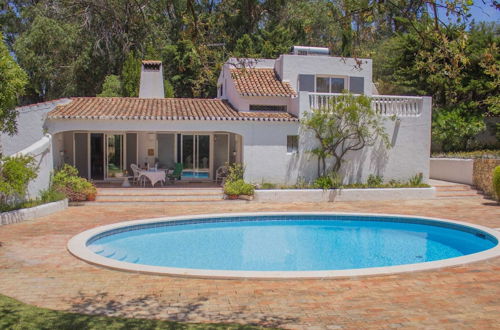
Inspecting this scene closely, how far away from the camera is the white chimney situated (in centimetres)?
2692

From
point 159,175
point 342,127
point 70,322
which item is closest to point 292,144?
point 342,127

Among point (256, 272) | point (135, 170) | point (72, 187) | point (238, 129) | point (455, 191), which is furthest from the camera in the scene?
point (135, 170)

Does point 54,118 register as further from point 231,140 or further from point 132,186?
point 231,140

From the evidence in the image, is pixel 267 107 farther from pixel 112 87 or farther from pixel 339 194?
pixel 112 87

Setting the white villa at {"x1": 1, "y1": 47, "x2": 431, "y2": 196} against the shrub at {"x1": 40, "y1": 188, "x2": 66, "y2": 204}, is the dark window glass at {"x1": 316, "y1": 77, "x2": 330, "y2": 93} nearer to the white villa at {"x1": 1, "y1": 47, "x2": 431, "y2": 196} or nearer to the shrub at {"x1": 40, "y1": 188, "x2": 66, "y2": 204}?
the white villa at {"x1": 1, "y1": 47, "x2": 431, "y2": 196}

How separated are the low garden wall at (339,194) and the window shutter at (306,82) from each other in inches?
238

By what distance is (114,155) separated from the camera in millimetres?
24078

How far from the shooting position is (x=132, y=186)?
21.9 meters

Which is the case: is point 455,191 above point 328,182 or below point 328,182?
below

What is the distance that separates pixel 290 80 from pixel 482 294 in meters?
17.4

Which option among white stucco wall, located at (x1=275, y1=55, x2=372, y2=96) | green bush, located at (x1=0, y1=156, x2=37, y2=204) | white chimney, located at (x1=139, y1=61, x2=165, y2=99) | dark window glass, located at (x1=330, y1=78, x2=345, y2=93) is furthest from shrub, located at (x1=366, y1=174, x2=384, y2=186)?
green bush, located at (x1=0, y1=156, x2=37, y2=204)

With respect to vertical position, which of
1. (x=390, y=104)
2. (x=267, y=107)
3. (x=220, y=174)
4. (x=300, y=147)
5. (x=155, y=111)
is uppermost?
(x=390, y=104)

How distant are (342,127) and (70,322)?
662 inches

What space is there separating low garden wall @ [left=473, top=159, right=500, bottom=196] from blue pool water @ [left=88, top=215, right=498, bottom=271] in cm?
780
